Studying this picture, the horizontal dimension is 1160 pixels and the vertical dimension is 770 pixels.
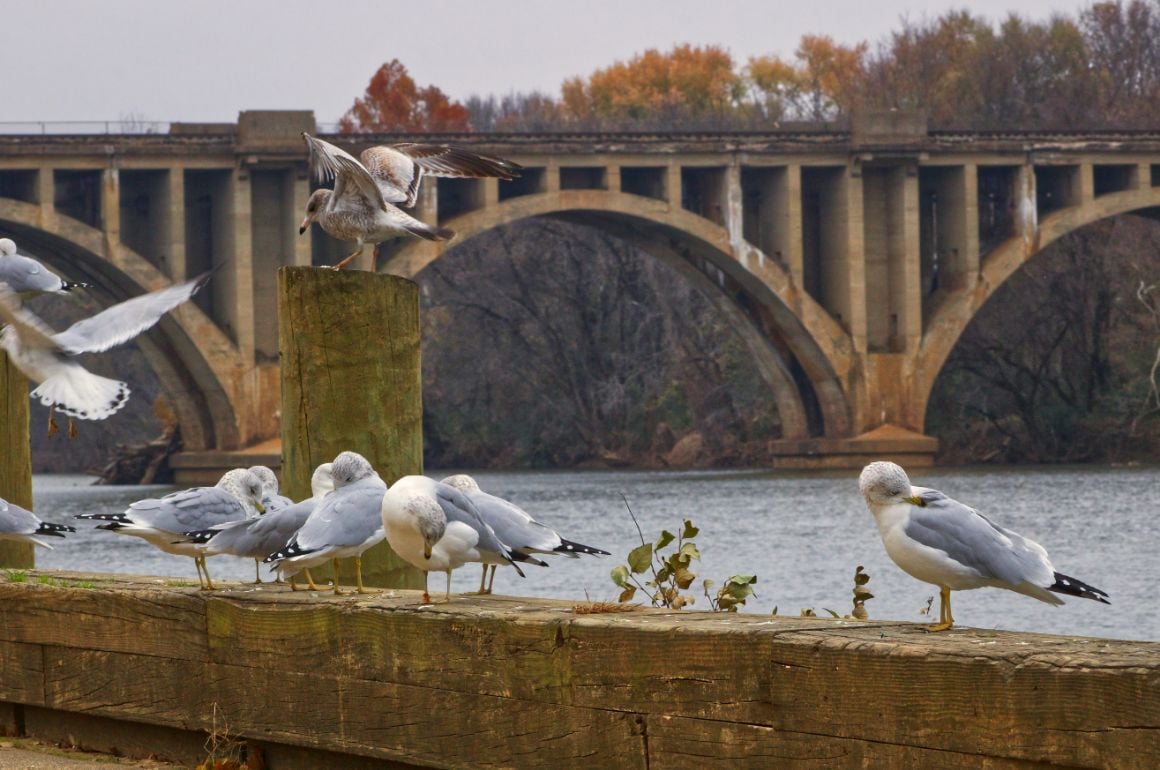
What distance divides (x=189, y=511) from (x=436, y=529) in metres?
1.48

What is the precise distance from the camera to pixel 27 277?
9.66m

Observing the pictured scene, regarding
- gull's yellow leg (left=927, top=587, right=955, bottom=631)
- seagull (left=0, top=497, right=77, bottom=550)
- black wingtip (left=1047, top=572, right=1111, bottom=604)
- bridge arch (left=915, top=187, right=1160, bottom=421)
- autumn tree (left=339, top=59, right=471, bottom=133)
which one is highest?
autumn tree (left=339, top=59, right=471, bottom=133)

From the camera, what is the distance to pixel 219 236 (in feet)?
159

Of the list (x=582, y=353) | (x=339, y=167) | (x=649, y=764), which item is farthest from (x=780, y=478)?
(x=649, y=764)

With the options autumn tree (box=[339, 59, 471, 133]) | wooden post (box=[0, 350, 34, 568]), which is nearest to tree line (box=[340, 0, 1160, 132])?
autumn tree (box=[339, 59, 471, 133])

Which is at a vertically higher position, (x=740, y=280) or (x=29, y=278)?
(x=740, y=280)

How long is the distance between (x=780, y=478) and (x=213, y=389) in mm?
13640

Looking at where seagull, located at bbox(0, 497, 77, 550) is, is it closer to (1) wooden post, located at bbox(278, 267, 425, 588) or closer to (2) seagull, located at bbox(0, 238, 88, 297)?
(2) seagull, located at bbox(0, 238, 88, 297)

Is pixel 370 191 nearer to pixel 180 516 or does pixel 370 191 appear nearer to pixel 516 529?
pixel 180 516

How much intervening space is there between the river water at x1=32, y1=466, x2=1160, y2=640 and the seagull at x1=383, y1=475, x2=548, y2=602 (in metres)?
9.50

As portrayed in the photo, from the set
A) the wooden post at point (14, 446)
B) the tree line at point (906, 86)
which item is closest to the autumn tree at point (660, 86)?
the tree line at point (906, 86)

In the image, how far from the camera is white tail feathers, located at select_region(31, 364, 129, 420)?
675 centimetres

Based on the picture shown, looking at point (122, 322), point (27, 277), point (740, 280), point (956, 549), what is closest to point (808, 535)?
point (740, 280)

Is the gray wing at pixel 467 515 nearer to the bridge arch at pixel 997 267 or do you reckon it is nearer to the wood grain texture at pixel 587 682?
the wood grain texture at pixel 587 682
